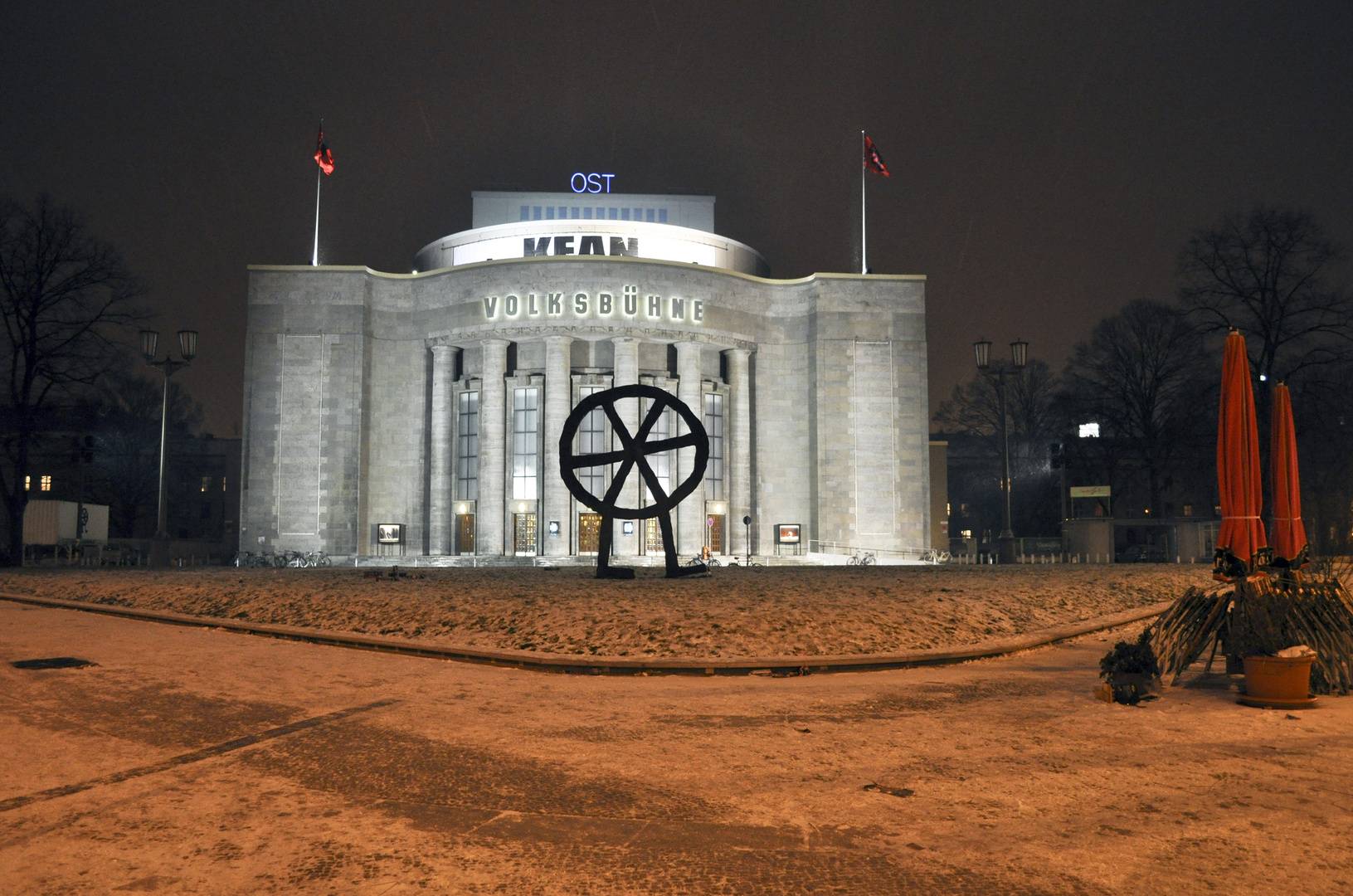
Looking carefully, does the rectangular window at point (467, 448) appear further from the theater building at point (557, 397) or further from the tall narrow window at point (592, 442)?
the tall narrow window at point (592, 442)

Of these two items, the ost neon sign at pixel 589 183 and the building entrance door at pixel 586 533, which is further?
the ost neon sign at pixel 589 183

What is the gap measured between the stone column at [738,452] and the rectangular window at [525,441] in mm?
11393

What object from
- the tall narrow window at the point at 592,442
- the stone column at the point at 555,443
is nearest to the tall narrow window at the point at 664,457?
the tall narrow window at the point at 592,442

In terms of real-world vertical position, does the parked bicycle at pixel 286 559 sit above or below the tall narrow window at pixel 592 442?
below

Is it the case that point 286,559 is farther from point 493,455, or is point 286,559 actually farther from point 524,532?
point 524,532

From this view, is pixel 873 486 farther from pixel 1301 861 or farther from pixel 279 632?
pixel 1301 861

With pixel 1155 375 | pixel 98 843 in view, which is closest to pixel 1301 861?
pixel 98 843

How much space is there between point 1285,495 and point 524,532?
43942mm

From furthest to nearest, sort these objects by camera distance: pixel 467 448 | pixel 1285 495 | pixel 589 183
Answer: pixel 589 183 < pixel 467 448 < pixel 1285 495

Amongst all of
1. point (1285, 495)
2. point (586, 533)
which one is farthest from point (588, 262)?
point (1285, 495)

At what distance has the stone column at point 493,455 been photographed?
2078 inches

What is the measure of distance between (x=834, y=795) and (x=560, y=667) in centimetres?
732

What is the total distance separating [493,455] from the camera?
5334 cm

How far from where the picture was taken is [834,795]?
23.8ft
